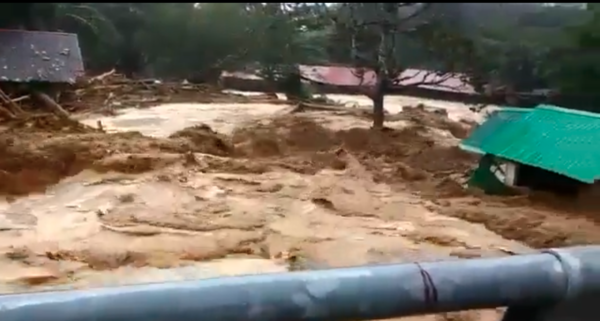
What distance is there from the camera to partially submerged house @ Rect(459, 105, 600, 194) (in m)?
1.79

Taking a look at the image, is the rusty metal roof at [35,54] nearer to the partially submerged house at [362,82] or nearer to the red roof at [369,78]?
the partially submerged house at [362,82]

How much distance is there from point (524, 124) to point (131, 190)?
1.01m

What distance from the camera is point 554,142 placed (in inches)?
77.7

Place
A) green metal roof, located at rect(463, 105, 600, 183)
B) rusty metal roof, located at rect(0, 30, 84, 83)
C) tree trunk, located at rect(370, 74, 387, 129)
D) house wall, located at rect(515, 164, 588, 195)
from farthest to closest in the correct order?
tree trunk, located at rect(370, 74, 387, 129)
rusty metal roof, located at rect(0, 30, 84, 83)
house wall, located at rect(515, 164, 588, 195)
green metal roof, located at rect(463, 105, 600, 183)

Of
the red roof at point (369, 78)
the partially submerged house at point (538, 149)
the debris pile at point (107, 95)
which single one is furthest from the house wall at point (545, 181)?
the debris pile at point (107, 95)

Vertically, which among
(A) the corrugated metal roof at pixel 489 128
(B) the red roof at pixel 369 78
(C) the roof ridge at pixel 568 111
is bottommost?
(A) the corrugated metal roof at pixel 489 128

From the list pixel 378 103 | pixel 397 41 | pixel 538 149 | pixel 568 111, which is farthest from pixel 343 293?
pixel 378 103

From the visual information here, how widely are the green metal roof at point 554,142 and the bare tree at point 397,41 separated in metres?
0.23

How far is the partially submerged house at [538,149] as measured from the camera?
179 cm

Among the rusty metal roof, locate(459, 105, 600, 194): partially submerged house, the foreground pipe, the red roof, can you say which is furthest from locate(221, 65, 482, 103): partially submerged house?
the foreground pipe

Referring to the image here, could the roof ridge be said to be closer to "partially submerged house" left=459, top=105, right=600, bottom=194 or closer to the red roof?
"partially submerged house" left=459, top=105, right=600, bottom=194

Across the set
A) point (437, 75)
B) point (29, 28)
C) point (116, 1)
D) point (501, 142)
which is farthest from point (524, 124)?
point (29, 28)

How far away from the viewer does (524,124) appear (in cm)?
210

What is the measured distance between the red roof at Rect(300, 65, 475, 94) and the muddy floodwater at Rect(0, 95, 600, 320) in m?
0.09
